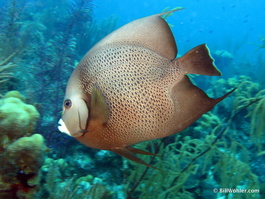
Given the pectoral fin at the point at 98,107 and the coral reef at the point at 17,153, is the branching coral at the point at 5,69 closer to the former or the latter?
the coral reef at the point at 17,153

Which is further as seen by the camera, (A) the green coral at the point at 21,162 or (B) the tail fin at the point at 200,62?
(A) the green coral at the point at 21,162

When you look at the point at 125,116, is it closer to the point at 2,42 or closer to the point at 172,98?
the point at 172,98

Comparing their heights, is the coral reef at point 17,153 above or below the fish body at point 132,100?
below

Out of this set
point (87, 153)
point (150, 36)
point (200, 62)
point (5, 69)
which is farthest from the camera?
point (5, 69)

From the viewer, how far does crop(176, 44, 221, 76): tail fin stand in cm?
104

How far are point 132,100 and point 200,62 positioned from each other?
43cm

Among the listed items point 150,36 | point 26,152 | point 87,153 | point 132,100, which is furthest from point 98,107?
point 87,153

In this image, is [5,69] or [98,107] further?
[5,69]

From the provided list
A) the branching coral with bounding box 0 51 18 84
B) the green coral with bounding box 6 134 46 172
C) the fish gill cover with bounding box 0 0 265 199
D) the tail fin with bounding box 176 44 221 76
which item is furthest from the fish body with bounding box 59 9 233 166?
the branching coral with bounding box 0 51 18 84

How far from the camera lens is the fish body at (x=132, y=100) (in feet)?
3.64

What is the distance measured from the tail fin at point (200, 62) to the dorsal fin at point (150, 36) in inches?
5.6

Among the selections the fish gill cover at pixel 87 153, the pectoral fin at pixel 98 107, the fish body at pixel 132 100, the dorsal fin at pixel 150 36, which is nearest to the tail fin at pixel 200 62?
the fish body at pixel 132 100

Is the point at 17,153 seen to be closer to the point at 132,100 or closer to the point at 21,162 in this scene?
the point at 21,162

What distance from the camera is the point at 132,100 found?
1.12 meters
